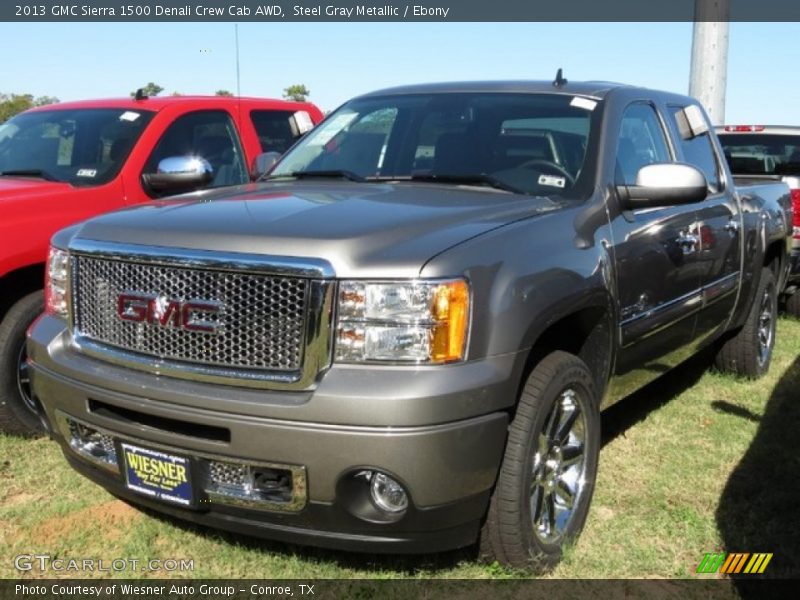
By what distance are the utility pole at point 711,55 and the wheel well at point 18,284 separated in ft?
27.0

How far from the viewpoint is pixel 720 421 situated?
16.6 ft

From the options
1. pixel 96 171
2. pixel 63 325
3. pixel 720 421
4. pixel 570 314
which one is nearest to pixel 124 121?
pixel 96 171

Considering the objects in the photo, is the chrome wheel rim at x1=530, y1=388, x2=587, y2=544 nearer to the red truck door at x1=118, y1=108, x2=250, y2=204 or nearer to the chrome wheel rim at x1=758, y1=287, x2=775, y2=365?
the red truck door at x1=118, y1=108, x2=250, y2=204

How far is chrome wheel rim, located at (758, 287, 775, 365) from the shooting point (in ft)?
19.8

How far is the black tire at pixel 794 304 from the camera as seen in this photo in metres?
8.48

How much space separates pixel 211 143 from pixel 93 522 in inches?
116

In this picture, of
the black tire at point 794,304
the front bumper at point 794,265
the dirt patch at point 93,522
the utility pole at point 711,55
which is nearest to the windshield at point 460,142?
the dirt patch at point 93,522

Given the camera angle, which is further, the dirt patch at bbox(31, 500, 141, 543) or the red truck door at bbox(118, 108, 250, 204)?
the red truck door at bbox(118, 108, 250, 204)

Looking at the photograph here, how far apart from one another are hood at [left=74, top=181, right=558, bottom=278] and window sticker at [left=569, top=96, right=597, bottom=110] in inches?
28.8

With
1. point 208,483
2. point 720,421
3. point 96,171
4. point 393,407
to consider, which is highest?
point 96,171

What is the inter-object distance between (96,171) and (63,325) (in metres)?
2.08

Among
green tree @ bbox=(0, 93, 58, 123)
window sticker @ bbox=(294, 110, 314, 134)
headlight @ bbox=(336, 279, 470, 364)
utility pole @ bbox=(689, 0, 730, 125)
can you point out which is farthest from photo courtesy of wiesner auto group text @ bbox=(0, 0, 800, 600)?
green tree @ bbox=(0, 93, 58, 123)

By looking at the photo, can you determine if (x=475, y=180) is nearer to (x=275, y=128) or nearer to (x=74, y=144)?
(x=74, y=144)

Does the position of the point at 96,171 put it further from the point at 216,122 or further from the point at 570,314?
the point at 570,314
